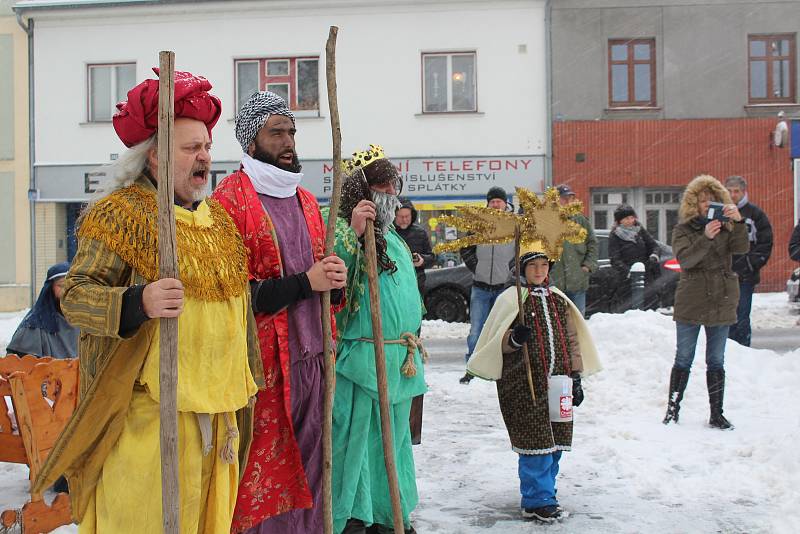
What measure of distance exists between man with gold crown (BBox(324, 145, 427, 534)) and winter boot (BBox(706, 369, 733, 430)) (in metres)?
3.21

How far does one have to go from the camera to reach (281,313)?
10.7 ft

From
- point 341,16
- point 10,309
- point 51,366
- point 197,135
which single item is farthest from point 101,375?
point 10,309

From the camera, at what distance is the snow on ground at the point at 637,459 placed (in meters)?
4.51

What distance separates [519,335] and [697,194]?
2.86 m

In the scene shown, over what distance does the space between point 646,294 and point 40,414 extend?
10.2 metres

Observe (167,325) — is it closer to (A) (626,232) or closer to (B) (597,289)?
(A) (626,232)

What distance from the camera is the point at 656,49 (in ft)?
61.4

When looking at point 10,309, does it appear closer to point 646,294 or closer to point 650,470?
point 646,294

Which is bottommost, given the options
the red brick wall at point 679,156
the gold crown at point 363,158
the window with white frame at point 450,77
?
the gold crown at point 363,158

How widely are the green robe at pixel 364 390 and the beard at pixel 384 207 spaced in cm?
14

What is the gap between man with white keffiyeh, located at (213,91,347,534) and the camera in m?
3.14

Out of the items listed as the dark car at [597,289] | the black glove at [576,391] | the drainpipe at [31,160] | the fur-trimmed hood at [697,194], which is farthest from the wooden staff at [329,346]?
the drainpipe at [31,160]

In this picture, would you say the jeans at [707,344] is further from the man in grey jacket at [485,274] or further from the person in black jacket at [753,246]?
the man in grey jacket at [485,274]

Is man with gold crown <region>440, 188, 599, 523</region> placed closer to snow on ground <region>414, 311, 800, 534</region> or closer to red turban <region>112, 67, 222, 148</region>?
snow on ground <region>414, 311, 800, 534</region>
